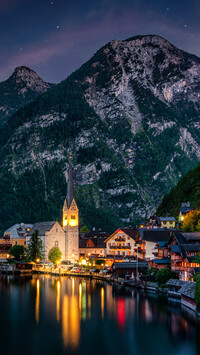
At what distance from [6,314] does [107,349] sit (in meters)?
21.5

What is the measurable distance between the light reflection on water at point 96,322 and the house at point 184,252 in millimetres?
7024

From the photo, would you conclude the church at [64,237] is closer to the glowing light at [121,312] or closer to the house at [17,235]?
the house at [17,235]

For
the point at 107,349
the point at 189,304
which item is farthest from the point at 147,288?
the point at 107,349

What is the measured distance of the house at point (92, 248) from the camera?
126500mm

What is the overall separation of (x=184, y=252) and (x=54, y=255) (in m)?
62.3

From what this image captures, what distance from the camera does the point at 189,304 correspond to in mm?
56906

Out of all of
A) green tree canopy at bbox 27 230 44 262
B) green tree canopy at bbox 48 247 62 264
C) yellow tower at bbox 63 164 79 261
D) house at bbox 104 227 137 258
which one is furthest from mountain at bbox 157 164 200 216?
green tree canopy at bbox 27 230 44 262

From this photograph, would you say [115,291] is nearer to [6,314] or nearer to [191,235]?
[191,235]

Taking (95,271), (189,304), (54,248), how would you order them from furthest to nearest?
(54,248) < (95,271) < (189,304)

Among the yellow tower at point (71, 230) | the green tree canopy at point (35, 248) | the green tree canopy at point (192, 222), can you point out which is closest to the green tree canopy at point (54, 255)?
the green tree canopy at point (35, 248)

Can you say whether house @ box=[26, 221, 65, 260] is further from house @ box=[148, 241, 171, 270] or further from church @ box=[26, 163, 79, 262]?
house @ box=[148, 241, 171, 270]

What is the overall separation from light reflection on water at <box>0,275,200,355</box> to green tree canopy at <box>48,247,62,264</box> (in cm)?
4414

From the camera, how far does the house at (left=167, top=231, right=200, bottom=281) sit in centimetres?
6919

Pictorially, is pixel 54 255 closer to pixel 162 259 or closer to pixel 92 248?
pixel 92 248
